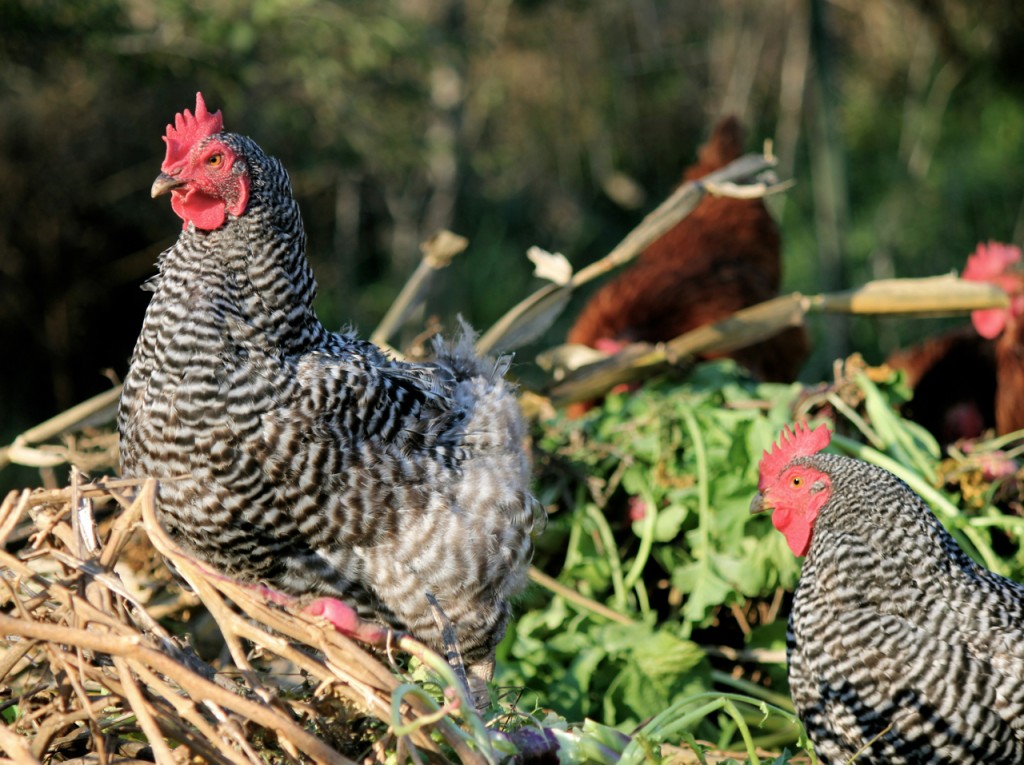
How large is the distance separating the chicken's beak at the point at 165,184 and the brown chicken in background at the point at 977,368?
8.76 feet

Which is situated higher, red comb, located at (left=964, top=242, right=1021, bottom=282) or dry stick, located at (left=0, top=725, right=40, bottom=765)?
dry stick, located at (left=0, top=725, right=40, bottom=765)

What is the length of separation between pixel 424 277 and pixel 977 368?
2185 mm

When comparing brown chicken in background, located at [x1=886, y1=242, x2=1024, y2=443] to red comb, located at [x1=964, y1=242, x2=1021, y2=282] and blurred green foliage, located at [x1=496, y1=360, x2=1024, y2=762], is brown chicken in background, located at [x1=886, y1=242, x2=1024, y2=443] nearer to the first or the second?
red comb, located at [x1=964, y1=242, x2=1021, y2=282]

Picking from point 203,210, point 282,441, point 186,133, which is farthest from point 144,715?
point 186,133

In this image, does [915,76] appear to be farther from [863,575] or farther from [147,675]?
[147,675]

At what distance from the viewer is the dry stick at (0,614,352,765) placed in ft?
4.64

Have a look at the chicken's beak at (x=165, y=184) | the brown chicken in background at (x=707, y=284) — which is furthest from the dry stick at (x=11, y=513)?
the brown chicken in background at (x=707, y=284)

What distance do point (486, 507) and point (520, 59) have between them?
7083 mm

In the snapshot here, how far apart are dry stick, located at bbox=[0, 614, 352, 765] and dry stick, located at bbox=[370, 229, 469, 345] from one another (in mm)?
2152

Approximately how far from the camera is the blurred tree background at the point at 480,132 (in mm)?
5422

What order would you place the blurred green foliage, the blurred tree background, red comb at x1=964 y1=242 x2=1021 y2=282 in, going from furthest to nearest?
the blurred tree background
red comb at x1=964 y1=242 x2=1021 y2=282
the blurred green foliage

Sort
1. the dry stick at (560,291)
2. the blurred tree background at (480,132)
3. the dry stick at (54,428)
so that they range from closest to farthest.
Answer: the dry stick at (54,428) < the dry stick at (560,291) < the blurred tree background at (480,132)

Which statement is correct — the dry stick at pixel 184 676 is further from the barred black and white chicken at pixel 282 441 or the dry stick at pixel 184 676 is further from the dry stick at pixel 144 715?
the barred black and white chicken at pixel 282 441

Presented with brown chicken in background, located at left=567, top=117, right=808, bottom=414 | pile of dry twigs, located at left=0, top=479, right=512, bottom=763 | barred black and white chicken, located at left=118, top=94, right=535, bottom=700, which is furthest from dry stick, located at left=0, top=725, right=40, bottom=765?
brown chicken in background, located at left=567, top=117, right=808, bottom=414
